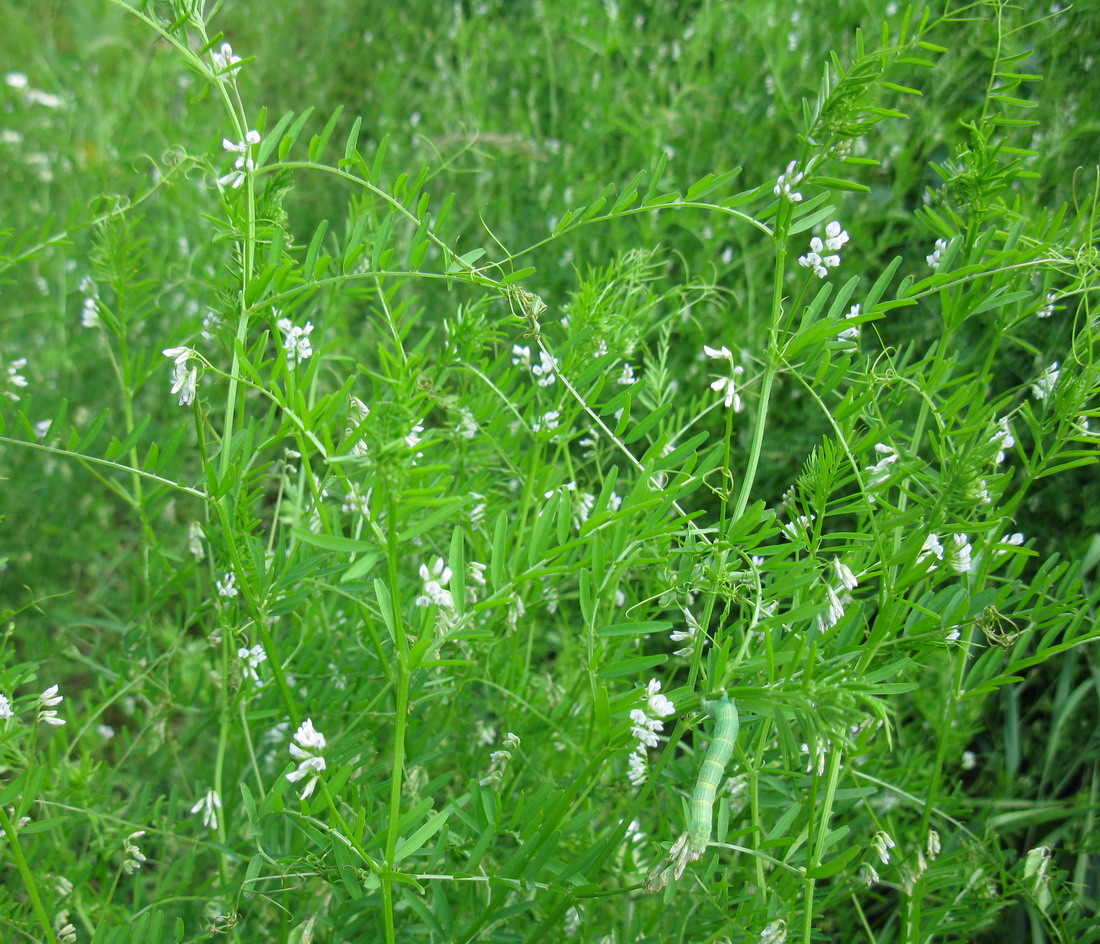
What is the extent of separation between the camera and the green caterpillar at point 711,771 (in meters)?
0.74

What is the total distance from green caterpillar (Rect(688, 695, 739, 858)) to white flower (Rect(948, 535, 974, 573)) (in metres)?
0.27

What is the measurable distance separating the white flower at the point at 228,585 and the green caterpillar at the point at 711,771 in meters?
0.52

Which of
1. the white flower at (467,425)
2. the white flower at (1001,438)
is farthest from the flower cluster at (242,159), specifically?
the white flower at (1001,438)

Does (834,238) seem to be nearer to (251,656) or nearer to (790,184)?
(790,184)

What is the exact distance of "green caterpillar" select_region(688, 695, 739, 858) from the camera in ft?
2.41

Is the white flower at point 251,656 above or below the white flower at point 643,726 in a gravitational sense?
below

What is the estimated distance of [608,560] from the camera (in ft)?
2.97

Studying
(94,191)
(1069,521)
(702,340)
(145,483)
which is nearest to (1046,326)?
(1069,521)

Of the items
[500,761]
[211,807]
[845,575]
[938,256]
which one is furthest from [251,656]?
[938,256]

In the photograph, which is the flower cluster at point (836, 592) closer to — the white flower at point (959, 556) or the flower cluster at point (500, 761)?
the white flower at point (959, 556)

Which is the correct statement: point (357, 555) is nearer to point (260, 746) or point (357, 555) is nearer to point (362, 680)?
point (362, 680)

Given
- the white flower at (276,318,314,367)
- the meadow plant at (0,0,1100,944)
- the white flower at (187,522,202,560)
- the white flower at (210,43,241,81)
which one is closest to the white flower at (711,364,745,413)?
the meadow plant at (0,0,1100,944)

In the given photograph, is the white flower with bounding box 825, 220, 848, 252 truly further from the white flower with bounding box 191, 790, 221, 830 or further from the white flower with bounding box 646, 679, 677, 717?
the white flower with bounding box 191, 790, 221, 830

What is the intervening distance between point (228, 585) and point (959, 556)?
2.45ft
